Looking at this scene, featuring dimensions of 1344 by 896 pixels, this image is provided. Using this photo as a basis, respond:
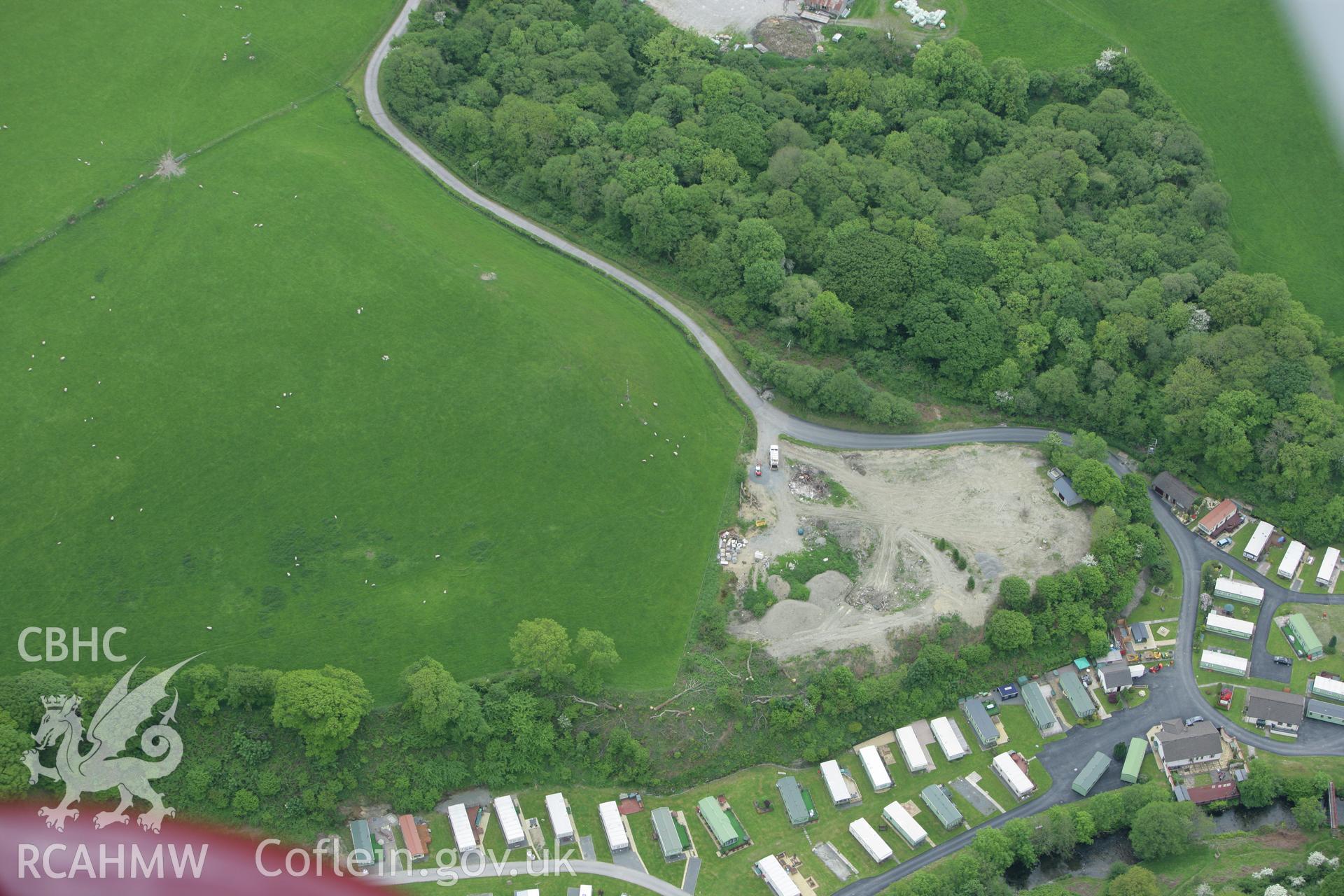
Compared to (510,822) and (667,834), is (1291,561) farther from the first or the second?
(510,822)

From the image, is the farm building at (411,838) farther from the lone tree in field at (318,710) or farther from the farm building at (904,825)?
the farm building at (904,825)

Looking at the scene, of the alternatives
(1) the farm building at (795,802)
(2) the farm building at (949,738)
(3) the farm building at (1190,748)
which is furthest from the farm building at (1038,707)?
(1) the farm building at (795,802)

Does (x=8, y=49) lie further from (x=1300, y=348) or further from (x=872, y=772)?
(x=1300, y=348)

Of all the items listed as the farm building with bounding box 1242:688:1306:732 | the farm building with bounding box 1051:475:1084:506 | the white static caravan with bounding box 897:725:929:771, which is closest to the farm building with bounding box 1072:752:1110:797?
the white static caravan with bounding box 897:725:929:771

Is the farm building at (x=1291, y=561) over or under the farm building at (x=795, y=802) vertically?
over

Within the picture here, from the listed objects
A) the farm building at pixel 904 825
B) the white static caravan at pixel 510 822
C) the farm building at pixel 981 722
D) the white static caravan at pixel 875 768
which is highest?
the farm building at pixel 981 722

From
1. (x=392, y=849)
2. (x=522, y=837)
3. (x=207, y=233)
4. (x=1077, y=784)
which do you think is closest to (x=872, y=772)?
(x=1077, y=784)

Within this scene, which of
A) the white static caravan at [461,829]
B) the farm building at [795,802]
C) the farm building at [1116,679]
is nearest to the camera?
the white static caravan at [461,829]
